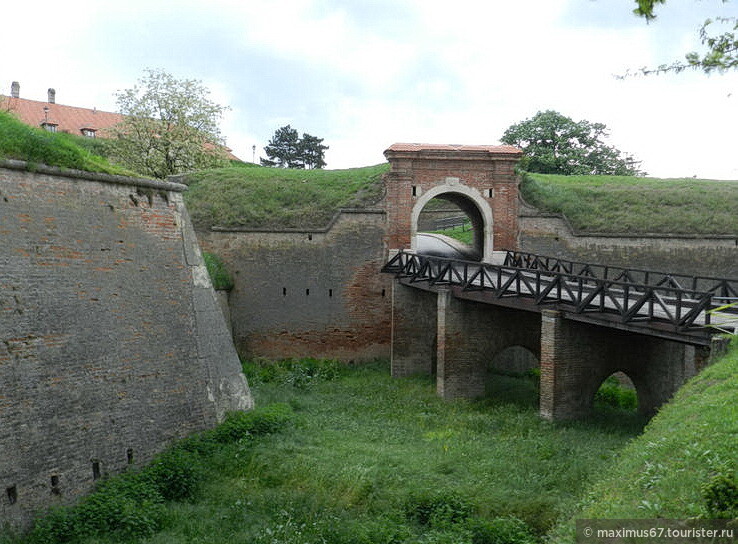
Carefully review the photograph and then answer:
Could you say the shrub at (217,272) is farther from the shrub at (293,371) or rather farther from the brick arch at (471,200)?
the brick arch at (471,200)

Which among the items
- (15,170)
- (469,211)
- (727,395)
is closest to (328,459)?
(727,395)

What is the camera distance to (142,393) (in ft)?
31.4

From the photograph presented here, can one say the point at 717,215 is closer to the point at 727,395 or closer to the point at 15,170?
the point at 727,395

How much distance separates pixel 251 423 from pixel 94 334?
3500mm

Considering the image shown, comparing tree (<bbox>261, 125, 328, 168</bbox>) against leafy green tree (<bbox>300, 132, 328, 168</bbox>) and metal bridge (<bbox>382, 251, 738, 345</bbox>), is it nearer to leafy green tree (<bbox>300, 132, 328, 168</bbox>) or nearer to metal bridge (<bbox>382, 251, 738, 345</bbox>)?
leafy green tree (<bbox>300, 132, 328, 168</bbox>)

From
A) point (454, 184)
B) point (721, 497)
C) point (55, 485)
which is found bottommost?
point (55, 485)

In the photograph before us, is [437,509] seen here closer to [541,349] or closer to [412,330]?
[541,349]

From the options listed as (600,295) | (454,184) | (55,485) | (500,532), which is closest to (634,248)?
(454,184)

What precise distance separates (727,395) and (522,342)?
803cm

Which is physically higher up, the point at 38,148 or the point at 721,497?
the point at 38,148

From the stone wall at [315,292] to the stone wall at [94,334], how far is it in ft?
21.6

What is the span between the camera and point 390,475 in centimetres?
906

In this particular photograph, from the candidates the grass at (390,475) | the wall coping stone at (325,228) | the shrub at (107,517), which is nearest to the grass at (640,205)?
the wall coping stone at (325,228)

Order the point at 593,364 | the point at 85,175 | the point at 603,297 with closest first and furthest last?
the point at 85,175, the point at 603,297, the point at 593,364
